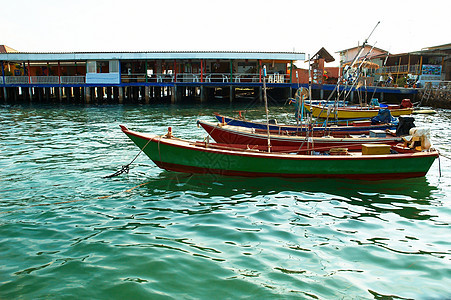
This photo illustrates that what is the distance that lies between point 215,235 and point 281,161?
352cm

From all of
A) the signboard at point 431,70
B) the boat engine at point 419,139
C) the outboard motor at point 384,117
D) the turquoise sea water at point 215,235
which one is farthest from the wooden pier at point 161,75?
the turquoise sea water at point 215,235

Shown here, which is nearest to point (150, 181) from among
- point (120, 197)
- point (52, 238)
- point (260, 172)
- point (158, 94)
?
point (120, 197)

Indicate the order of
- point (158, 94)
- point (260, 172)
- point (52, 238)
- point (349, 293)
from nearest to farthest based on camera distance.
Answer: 1. point (349, 293)
2. point (52, 238)
3. point (260, 172)
4. point (158, 94)

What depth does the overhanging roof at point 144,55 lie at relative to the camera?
3344cm

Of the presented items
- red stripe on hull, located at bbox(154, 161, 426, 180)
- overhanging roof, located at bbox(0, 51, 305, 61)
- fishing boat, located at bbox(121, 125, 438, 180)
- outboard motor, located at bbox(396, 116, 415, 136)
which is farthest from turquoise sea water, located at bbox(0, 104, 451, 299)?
overhanging roof, located at bbox(0, 51, 305, 61)

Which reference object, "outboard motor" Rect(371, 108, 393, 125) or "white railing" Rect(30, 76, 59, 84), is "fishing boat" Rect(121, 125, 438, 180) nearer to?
"outboard motor" Rect(371, 108, 393, 125)

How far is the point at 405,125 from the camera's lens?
1173 centimetres

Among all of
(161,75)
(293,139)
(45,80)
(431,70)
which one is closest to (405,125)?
(293,139)

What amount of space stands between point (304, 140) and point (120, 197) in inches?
235

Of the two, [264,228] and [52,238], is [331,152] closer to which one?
[264,228]

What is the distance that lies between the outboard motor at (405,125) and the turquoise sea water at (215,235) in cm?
167

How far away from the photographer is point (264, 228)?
7148 millimetres

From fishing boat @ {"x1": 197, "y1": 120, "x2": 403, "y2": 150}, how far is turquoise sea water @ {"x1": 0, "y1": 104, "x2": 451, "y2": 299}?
1956 mm

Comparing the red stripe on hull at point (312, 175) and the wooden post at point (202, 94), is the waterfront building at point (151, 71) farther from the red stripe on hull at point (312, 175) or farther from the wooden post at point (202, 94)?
the red stripe on hull at point (312, 175)
